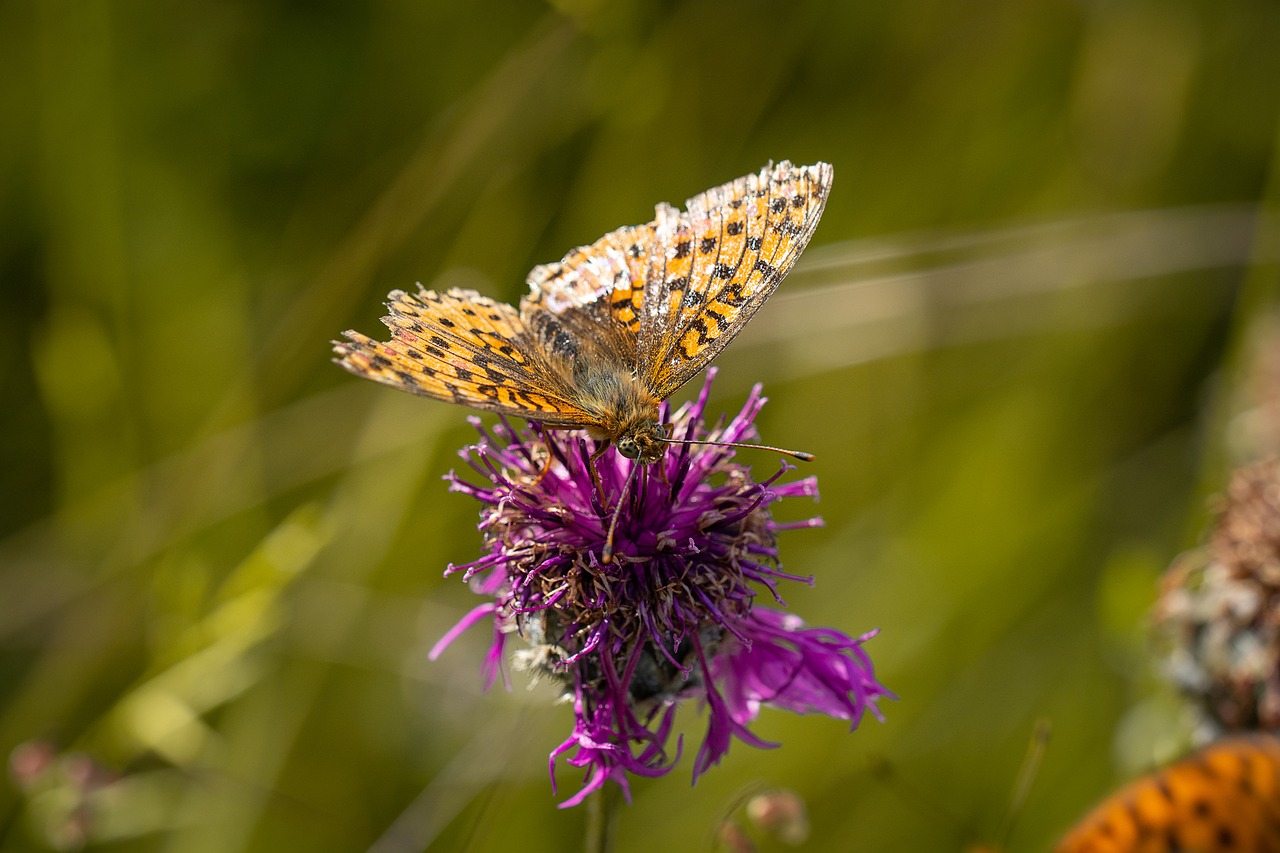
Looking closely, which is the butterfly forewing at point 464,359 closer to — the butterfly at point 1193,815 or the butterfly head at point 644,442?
the butterfly head at point 644,442

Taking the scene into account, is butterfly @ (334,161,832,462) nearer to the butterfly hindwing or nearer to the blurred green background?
the butterfly hindwing

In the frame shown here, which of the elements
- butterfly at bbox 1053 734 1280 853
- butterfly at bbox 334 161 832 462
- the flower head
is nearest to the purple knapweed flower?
butterfly at bbox 334 161 832 462

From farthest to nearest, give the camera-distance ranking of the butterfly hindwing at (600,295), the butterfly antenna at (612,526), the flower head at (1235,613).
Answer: the flower head at (1235,613), the butterfly hindwing at (600,295), the butterfly antenna at (612,526)

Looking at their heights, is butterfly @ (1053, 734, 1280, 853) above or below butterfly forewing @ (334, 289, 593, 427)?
below

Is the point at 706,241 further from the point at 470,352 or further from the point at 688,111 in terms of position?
the point at 688,111

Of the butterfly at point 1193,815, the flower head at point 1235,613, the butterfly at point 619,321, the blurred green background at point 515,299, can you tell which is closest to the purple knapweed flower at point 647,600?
the butterfly at point 619,321

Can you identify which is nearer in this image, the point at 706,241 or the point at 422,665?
the point at 706,241

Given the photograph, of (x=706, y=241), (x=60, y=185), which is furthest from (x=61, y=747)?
(x=706, y=241)
